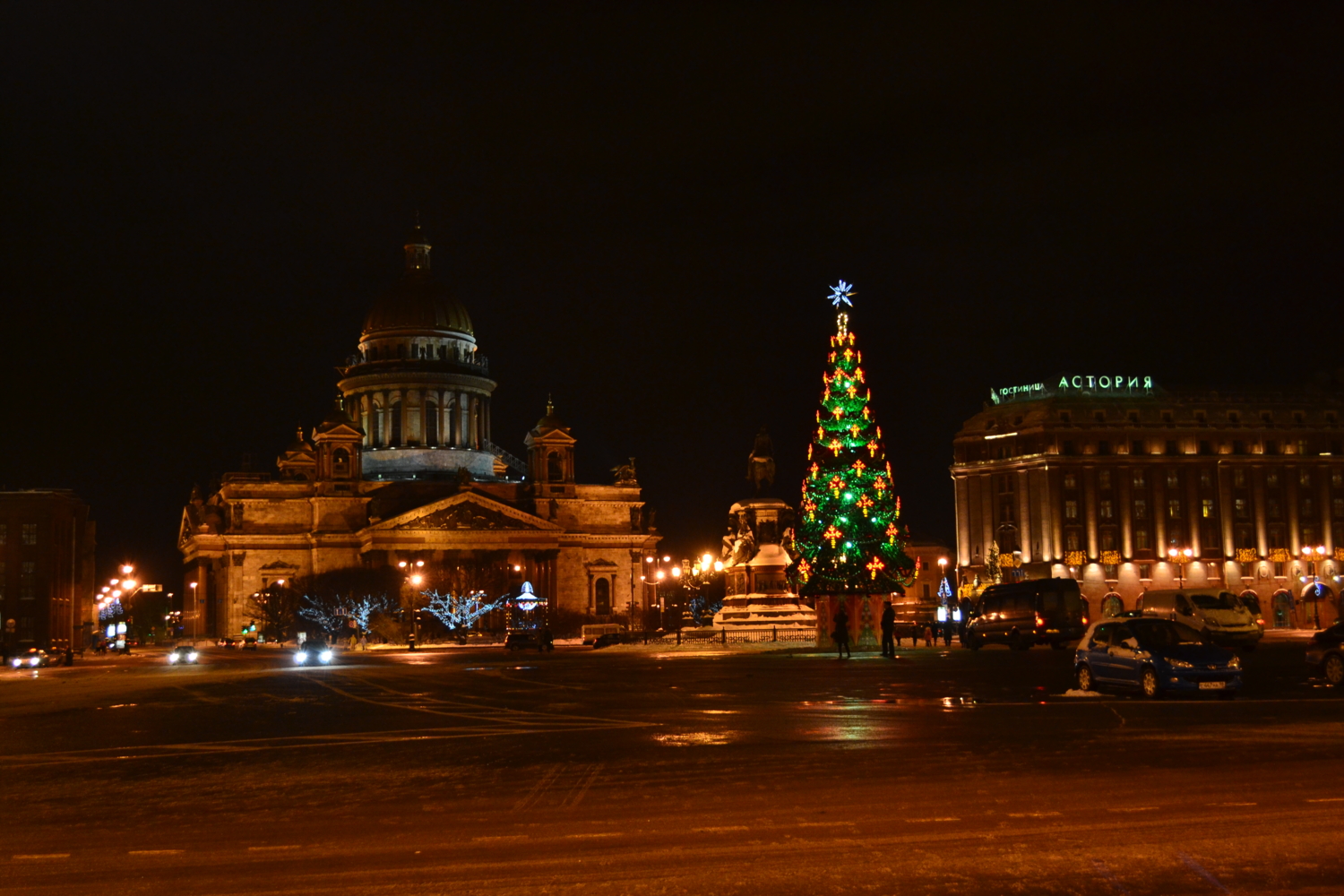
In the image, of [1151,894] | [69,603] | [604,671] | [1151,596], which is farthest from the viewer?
[69,603]

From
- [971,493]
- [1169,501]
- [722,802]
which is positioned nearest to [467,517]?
[971,493]

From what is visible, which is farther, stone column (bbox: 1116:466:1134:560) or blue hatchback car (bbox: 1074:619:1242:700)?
stone column (bbox: 1116:466:1134:560)

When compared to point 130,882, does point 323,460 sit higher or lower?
higher

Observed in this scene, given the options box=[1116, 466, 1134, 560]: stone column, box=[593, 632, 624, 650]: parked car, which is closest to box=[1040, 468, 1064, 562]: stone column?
box=[1116, 466, 1134, 560]: stone column

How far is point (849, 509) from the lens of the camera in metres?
50.5

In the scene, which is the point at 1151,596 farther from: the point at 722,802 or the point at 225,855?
the point at 225,855

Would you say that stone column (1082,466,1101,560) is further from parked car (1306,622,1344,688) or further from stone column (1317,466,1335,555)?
parked car (1306,622,1344,688)

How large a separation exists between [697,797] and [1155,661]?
1197 cm

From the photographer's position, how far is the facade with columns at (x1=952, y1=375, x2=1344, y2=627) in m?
113

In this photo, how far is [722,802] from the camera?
1288cm

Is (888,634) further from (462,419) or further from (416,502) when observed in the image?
(462,419)

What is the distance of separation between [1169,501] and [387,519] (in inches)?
2395

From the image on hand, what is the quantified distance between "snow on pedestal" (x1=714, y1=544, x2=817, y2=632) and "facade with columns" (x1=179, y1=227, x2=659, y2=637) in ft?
121

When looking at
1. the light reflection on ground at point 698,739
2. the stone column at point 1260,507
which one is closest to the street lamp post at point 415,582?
the light reflection on ground at point 698,739
